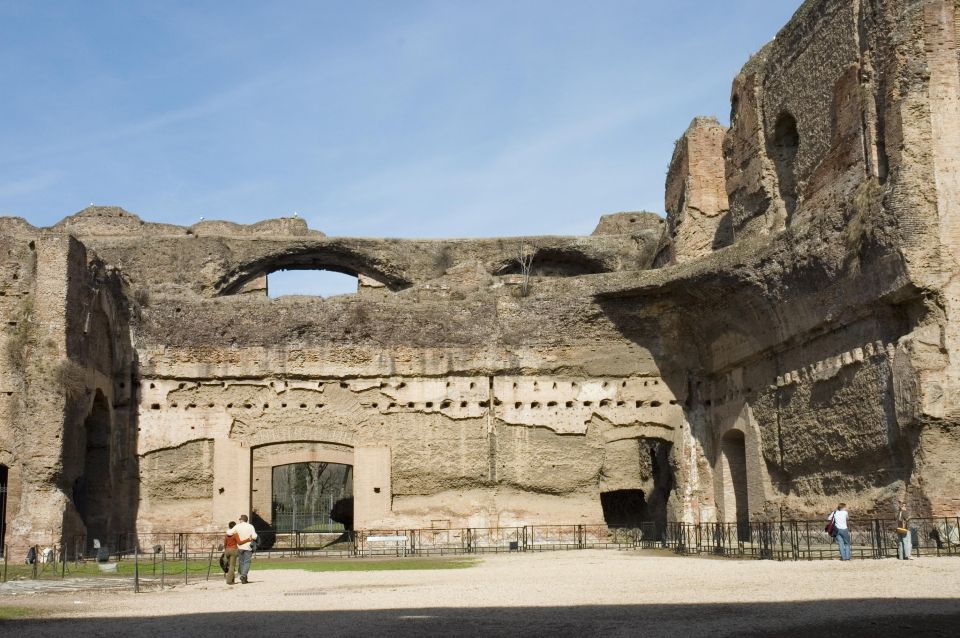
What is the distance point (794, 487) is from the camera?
16797mm

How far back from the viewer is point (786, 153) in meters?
18.4

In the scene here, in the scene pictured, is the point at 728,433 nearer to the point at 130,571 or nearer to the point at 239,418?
the point at 239,418

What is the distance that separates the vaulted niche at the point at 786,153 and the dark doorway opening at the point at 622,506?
782cm

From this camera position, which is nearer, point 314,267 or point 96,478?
point 96,478

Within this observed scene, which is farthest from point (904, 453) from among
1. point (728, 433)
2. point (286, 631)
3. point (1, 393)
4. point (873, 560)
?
point (1, 393)

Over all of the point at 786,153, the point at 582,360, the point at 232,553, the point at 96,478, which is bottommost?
the point at 232,553

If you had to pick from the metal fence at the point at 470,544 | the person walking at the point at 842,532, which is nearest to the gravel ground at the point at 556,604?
the person walking at the point at 842,532

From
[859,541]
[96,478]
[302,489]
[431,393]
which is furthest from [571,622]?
[302,489]

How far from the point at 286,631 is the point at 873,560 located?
704 cm

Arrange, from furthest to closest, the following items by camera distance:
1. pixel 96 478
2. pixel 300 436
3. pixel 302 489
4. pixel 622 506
A: pixel 302 489
pixel 622 506
pixel 300 436
pixel 96 478

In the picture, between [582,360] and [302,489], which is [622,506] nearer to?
[582,360]

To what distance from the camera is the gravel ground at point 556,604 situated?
738 cm

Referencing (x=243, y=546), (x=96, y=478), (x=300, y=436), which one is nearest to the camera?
(x=243, y=546)

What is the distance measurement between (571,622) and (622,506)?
15.9 meters
